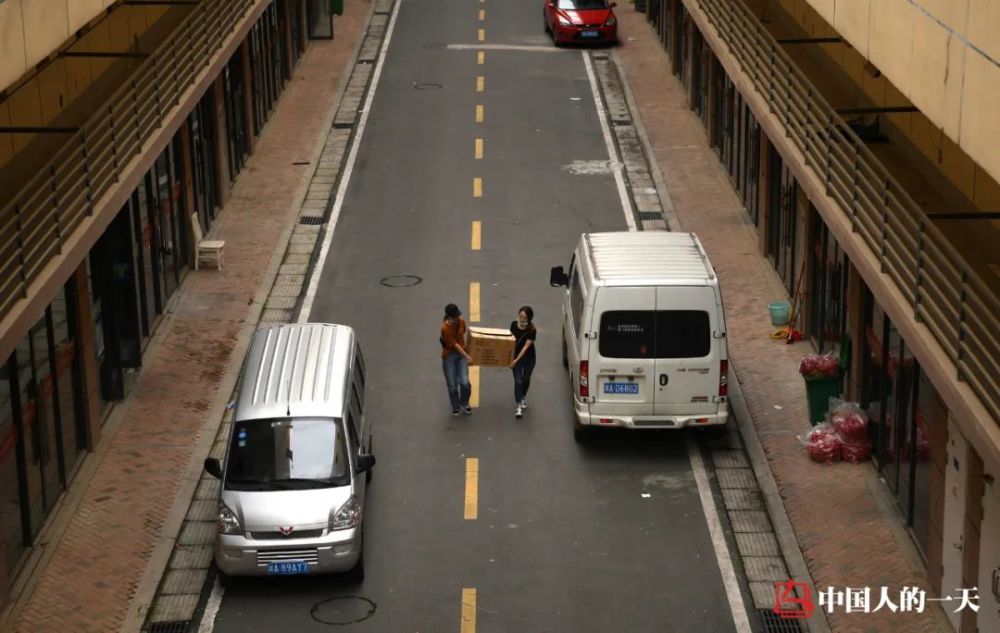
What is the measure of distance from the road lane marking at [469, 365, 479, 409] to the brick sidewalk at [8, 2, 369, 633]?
3.89 m

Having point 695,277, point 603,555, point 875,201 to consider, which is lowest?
point 603,555

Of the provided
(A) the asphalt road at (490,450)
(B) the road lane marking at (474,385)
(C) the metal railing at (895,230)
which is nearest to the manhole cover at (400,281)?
(A) the asphalt road at (490,450)

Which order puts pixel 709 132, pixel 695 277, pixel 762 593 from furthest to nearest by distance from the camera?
pixel 709 132 < pixel 695 277 < pixel 762 593

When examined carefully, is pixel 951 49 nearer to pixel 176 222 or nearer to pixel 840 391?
pixel 840 391

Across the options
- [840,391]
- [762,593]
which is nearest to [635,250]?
[840,391]

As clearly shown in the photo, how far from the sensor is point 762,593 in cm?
1795

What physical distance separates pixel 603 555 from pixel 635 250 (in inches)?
191

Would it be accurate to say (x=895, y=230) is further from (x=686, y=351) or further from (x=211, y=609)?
(x=211, y=609)

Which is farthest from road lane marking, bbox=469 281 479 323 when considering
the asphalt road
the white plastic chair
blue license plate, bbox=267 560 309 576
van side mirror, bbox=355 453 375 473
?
blue license plate, bbox=267 560 309 576

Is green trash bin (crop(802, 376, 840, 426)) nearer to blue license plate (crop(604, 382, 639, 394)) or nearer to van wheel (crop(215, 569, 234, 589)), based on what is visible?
blue license plate (crop(604, 382, 639, 394))

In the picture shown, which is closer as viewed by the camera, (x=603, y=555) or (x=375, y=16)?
(x=603, y=555)

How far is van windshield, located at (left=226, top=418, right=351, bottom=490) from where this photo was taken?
18.0 meters

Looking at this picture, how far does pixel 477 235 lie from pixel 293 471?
1358 cm

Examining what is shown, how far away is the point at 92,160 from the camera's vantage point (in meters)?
21.2
